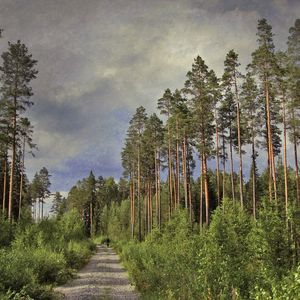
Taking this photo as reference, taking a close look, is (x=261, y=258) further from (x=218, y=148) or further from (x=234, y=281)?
(x=218, y=148)

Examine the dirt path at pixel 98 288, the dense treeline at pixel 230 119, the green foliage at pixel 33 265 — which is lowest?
the dirt path at pixel 98 288

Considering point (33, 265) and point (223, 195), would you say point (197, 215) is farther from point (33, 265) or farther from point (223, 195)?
point (33, 265)

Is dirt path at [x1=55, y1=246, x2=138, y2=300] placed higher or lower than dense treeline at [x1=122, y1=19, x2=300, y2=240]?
lower

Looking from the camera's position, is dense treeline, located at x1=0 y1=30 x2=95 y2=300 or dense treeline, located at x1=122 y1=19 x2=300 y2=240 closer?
dense treeline, located at x1=0 y1=30 x2=95 y2=300

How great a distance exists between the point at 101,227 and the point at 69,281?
3538 inches

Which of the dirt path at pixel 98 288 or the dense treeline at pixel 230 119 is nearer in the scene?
the dirt path at pixel 98 288

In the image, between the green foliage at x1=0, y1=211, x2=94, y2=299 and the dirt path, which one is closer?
the green foliage at x1=0, y1=211, x2=94, y2=299

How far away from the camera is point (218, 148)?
44.1m

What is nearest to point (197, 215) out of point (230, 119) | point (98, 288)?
point (230, 119)

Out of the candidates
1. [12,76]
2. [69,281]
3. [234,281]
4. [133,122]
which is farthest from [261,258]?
[133,122]

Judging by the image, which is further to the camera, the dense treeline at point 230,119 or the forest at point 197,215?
the dense treeline at point 230,119

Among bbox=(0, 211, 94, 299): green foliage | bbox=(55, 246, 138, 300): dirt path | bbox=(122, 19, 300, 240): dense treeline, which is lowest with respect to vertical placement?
bbox=(55, 246, 138, 300): dirt path

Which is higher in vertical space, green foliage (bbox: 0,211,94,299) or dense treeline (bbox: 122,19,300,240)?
dense treeline (bbox: 122,19,300,240)

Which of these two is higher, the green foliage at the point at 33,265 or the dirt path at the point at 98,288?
the green foliage at the point at 33,265
